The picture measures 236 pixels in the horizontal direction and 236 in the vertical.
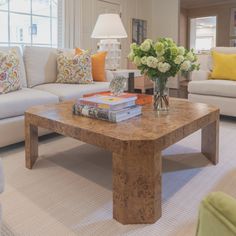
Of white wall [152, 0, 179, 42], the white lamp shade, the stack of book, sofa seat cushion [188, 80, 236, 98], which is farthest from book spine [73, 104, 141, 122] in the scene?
white wall [152, 0, 179, 42]

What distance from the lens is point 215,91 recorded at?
3418 millimetres

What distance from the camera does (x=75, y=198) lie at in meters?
1.64

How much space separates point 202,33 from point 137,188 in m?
10.1

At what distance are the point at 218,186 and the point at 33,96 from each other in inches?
67.4

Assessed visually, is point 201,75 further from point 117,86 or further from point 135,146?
point 135,146

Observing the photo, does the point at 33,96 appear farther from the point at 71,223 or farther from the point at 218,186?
the point at 218,186

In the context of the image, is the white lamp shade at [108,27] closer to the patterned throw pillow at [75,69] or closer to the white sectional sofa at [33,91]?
the white sectional sofa at [33,91]

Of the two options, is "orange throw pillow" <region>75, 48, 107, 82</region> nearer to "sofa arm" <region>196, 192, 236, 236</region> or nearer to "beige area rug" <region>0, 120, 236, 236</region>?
"beige area rug" <region>0, 120, 236, 236</region>

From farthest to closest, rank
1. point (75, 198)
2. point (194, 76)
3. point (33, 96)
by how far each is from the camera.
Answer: point (194, 76)
point (33, 96)
point (75, 198)

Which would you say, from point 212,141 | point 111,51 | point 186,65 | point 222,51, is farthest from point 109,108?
point 222,51

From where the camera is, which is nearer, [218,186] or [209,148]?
[218,186]

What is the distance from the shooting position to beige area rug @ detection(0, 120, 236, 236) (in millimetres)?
1371

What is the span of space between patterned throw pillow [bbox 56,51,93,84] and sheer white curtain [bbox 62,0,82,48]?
1590 millimetres

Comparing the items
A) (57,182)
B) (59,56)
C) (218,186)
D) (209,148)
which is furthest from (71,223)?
(59,56)
